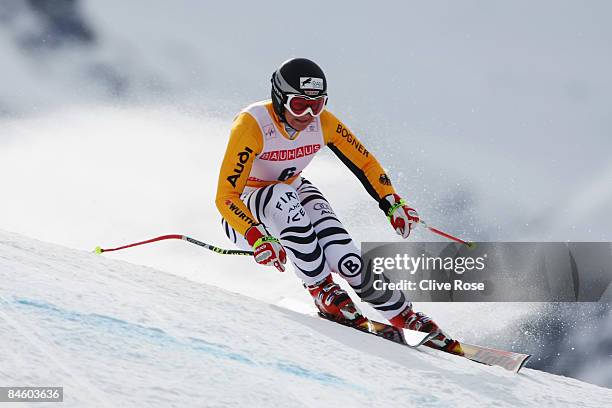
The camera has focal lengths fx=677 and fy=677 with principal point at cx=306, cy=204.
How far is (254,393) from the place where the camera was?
2.51 metres

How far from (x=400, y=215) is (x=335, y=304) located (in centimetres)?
97

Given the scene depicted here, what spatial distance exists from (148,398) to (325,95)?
3125 millimetres

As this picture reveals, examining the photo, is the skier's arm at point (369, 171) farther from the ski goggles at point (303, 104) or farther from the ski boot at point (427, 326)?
the ski boot at point (427, 326)

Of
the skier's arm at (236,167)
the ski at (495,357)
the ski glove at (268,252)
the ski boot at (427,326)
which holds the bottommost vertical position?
the ski at (495,357)

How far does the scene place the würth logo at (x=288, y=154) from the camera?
16.4 ft

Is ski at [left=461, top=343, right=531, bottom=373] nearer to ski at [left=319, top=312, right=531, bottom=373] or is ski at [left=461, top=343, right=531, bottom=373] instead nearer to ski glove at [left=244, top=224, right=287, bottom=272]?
ski at [left=319, top=312, right=531, bottom=373]

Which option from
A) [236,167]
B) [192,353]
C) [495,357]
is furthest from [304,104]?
[192,353]

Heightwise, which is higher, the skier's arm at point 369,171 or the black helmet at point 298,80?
the black helmet at point 298,80

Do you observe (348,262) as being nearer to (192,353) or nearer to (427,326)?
(427,326)

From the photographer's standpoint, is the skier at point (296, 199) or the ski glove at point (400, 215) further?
the ski glove at point (400, 215)

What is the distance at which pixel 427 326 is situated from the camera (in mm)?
4828

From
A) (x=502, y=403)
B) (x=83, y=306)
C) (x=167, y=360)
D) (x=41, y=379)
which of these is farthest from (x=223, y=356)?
(x=502, y=403)

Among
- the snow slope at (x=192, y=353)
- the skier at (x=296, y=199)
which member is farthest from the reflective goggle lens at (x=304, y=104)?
the snow slope at (x=192, y=353)

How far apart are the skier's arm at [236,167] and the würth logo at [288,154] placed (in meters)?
0.13
